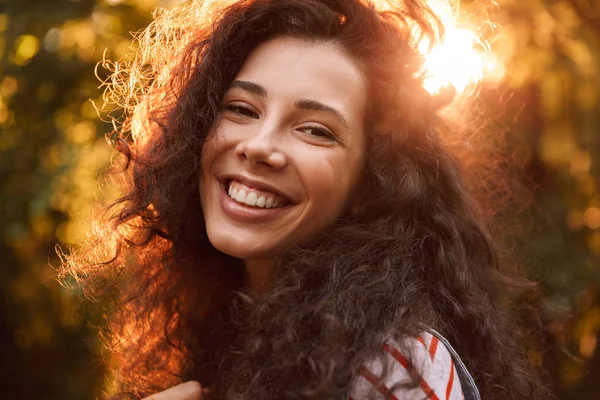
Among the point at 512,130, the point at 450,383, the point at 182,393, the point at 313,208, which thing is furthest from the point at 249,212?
the point at 512,130

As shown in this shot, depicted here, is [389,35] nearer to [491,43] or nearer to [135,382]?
[491,43]

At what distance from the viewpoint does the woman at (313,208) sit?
5.30 ft

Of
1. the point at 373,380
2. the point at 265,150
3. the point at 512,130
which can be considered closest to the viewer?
the point at 373,380

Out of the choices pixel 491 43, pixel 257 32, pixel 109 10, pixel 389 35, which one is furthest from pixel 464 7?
pixel 109 10

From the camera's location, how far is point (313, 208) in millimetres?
1833

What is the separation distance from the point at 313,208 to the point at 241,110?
1.09 ft

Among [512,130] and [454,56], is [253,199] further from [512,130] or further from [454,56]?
[512,130]

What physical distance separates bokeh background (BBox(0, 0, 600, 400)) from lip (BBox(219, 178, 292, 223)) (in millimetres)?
887


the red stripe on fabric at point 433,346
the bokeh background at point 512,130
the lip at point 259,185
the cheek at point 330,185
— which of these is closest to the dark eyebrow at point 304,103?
the cheek at point 330,185

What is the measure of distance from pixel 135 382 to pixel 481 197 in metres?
1.35

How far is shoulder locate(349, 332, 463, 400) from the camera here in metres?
1.48

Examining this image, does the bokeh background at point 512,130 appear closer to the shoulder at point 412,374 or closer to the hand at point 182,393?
the hand at point 182,393

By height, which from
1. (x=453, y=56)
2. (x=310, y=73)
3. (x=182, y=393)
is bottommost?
(x=182, y=393)

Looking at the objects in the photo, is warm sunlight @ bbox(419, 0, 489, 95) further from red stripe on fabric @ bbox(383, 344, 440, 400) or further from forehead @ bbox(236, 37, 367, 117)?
red stripe on fabric @ bbox(383, 344, 440, 400)
